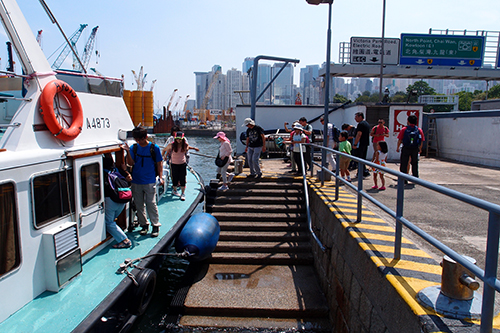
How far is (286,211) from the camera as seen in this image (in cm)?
782

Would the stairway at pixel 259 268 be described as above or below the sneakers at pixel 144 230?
below

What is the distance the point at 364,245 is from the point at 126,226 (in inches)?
163

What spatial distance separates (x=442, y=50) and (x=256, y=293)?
2622 centimetres

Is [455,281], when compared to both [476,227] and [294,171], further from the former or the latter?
[294,171]

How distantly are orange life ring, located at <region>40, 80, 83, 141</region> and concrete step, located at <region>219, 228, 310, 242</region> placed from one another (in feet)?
12.0


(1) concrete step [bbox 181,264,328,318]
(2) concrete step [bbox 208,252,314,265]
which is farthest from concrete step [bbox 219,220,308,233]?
(1) concrete step [bbox 181,264,328,318]

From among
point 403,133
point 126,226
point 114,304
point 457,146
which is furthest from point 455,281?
point 457,146

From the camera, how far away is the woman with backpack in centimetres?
534

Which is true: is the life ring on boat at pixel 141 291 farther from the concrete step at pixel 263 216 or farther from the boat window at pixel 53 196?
the concrete step at pixel 263 216

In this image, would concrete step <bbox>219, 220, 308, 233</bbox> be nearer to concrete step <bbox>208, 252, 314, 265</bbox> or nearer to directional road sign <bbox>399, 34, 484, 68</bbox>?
concrete step <bbox>208, 252, 314, 265</bbox>

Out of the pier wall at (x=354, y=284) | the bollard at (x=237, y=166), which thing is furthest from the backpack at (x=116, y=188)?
the bollard at (x=237, y=166)

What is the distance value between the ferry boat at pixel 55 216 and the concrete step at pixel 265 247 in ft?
5.51

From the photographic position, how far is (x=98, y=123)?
5691mm

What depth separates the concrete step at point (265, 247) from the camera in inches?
270
